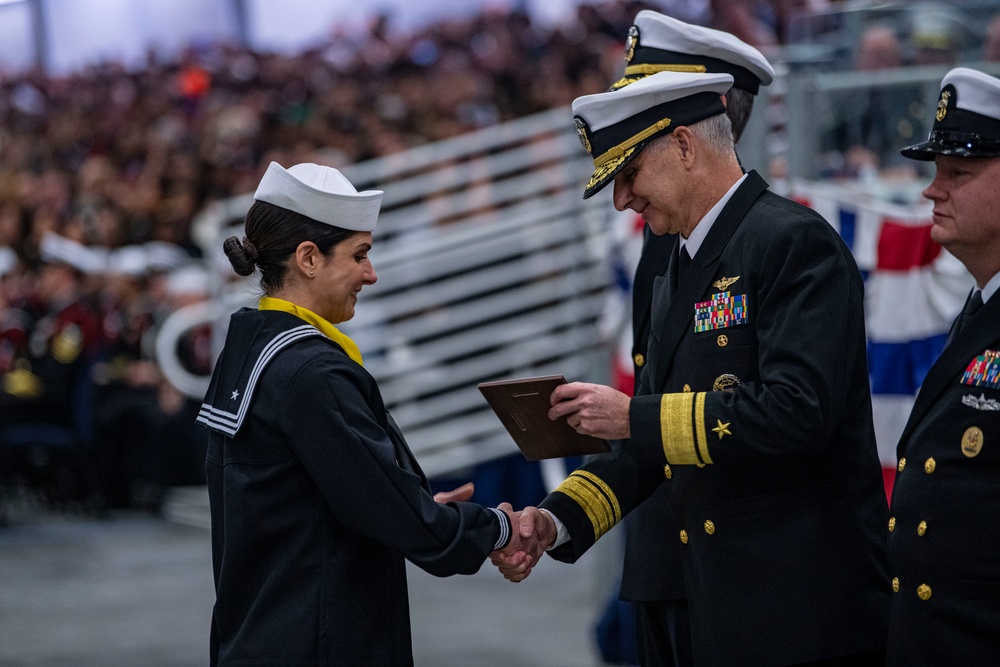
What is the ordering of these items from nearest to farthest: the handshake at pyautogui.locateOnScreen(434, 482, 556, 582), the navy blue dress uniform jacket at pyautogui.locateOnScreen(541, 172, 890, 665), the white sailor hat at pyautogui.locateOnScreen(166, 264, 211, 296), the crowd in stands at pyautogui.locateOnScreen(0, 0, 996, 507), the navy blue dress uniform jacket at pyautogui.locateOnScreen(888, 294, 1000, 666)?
the navy blue dress uniform jacket at pyautogui.locateOnScreen(888, 294, 1000, 666) → the navy blue dress uniform jacket at pyautogui.locateOnScreen(541, 172, 890, 665) → the handshake at pyautogui.locateOnScreen(434, 482, 556, 582) → the white sailor hat at pyautogui.locateOnScreen(166, 264, 211, 296) → the crowd in stands at pyautogui.locateOnScreen(0, 0, 996, 507)

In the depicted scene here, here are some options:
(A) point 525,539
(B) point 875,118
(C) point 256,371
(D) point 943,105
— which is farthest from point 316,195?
(B) point 875,118

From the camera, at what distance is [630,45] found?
294cm

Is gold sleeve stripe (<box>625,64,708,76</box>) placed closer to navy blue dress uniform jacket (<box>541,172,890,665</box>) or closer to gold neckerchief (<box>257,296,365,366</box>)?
navy blue dress uniform jacket (<box>541,172,890,665</box>)

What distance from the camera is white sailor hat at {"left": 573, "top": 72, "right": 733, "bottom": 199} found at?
2613 mm

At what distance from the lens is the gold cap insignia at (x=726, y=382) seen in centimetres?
256

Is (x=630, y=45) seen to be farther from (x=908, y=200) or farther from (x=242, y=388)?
(x=908, y=200)

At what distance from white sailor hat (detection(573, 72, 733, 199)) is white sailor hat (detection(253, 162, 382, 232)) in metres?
0.47

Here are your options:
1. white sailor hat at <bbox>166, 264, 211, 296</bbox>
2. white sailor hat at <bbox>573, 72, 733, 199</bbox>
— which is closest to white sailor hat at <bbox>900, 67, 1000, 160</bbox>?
white sailor hat at <bbox>573, 72, 733, 199</bbox>

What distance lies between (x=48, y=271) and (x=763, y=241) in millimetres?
8057

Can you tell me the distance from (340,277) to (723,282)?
2.51 ft

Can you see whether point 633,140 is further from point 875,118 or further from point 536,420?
point 875,118

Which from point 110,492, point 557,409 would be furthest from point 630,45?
point 110,492

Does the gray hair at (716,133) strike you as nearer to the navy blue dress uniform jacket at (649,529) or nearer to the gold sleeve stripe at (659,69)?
the gold sleeve stripe at (659,69)

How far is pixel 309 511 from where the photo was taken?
2.62 m
